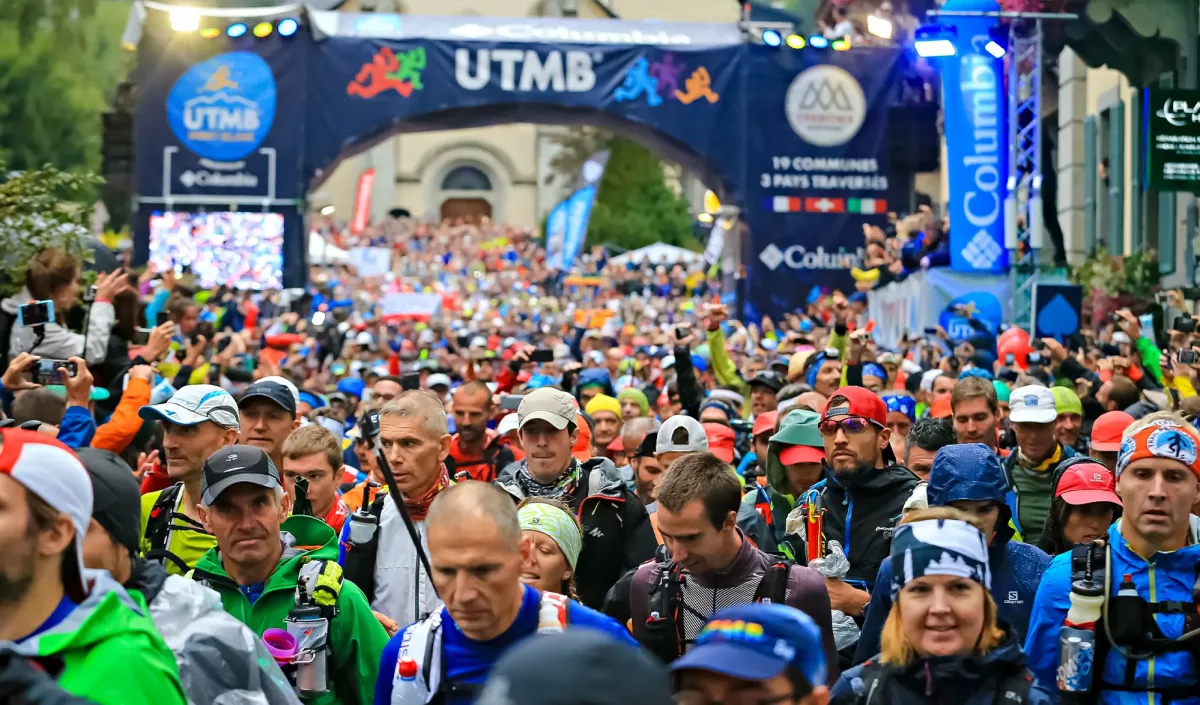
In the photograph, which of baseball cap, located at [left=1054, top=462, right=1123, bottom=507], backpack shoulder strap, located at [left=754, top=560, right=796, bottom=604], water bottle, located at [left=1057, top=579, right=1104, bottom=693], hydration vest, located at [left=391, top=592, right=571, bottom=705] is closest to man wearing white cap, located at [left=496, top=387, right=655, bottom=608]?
backpack shoulder strap, located at [left=754, top=560, right=796, bottom=604]

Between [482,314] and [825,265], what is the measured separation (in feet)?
40.4

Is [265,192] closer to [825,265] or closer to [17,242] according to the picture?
[825,265]

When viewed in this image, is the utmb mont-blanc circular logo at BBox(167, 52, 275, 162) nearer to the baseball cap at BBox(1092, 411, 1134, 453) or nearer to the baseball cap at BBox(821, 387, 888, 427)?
the baseball cap at BBox(1092, 411, 1134, 453)

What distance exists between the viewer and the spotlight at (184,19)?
30953 mm

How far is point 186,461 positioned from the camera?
634 centimetres

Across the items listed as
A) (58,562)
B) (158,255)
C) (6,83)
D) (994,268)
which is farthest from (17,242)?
(6,83)

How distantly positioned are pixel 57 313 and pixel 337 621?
210 inches

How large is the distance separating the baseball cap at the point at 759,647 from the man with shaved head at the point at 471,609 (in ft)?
2.85

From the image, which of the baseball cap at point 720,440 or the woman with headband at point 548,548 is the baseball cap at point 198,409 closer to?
the woman with headband at point 548,548

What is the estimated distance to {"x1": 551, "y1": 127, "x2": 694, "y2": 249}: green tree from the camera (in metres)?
71.2

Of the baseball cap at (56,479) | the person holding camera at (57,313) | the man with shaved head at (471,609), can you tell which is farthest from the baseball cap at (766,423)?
the baseball cap at (56,479)

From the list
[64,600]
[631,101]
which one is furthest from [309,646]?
[631,101]

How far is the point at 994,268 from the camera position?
21188 millimetres

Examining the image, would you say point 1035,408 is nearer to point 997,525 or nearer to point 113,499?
point 997,525
